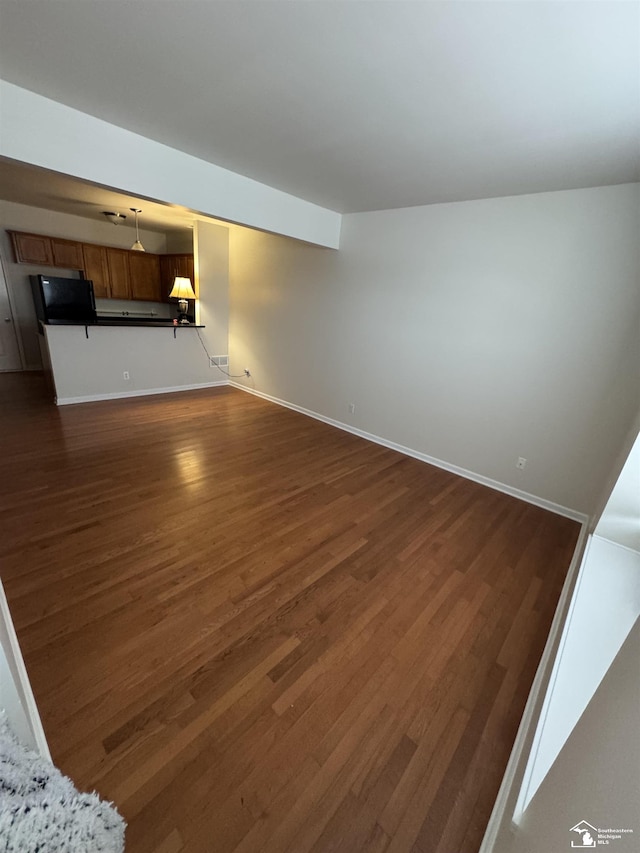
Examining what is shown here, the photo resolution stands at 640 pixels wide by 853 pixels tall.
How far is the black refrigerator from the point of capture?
451 cm

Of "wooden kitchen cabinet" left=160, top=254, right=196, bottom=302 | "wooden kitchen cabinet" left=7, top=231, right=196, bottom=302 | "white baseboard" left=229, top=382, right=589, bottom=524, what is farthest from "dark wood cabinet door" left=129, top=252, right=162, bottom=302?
"white baseboard" left=229, top=382, right=589, bottom=524

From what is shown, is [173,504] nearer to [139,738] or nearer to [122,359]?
[139,738]

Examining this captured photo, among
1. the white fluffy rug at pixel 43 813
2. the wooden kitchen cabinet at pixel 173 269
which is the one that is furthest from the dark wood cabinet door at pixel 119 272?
the white fluffy rug at pixel 43 813

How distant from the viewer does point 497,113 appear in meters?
1.66

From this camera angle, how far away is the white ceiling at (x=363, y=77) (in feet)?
3.90

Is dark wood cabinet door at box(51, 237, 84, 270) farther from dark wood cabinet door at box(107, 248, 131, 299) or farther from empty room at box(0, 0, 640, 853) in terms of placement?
empty room at box(0, 0, 640, 853)

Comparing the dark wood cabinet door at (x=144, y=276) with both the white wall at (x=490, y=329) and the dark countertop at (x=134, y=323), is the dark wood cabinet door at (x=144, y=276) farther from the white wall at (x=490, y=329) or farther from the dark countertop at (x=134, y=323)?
the white wall at (x=490, y=329)

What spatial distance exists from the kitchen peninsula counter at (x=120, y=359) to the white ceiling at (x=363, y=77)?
283 cm

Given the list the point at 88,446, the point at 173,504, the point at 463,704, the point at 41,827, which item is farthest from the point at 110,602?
the point at 88,446

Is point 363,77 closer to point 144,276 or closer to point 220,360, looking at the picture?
point 220,360

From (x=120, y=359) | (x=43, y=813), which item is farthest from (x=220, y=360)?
(x=43, y=813)

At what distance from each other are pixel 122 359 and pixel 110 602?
3913 mm

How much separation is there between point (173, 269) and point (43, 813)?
7181 mm

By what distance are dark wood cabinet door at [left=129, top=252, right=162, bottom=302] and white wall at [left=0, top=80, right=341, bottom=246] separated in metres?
4.31
